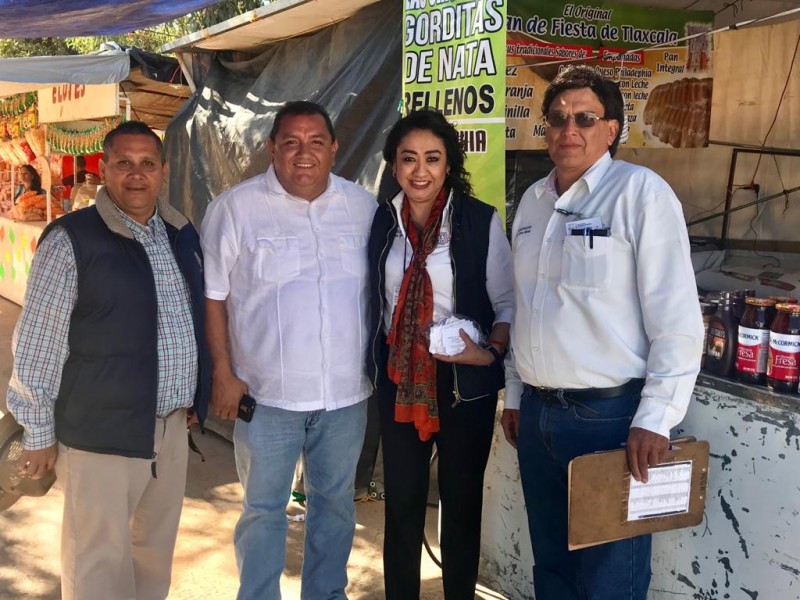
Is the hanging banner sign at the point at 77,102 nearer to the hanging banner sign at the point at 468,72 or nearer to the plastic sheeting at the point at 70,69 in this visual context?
the plastic sheeting at the point at 70,69

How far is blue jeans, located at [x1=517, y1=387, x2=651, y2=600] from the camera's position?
2.29 metres

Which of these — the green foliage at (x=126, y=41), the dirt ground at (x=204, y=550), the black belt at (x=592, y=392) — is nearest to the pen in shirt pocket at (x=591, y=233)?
the black belt at (x=592, y=392)

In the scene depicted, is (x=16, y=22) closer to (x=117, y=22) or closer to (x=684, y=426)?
(x=117, y=22)

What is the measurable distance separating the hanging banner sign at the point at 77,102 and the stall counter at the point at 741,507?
5733 millimetres

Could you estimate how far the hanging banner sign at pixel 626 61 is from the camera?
474cm

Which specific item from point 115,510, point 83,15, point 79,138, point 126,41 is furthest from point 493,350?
point 126,41

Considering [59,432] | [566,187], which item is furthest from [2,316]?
[566,187]

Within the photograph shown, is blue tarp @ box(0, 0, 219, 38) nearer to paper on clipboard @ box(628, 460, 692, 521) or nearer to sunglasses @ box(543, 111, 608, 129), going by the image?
sunglasses @ box(543, 111, 608, 129)

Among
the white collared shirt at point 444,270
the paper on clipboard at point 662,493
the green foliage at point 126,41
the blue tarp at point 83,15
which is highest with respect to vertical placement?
the green foliage at point 126,41

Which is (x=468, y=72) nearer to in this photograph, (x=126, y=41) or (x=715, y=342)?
(x=715, y=342)

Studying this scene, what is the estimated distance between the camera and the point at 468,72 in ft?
11.4

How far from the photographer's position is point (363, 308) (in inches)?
111

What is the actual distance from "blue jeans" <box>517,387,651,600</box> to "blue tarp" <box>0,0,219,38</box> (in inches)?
137

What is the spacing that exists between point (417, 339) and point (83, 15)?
11.4 ft
